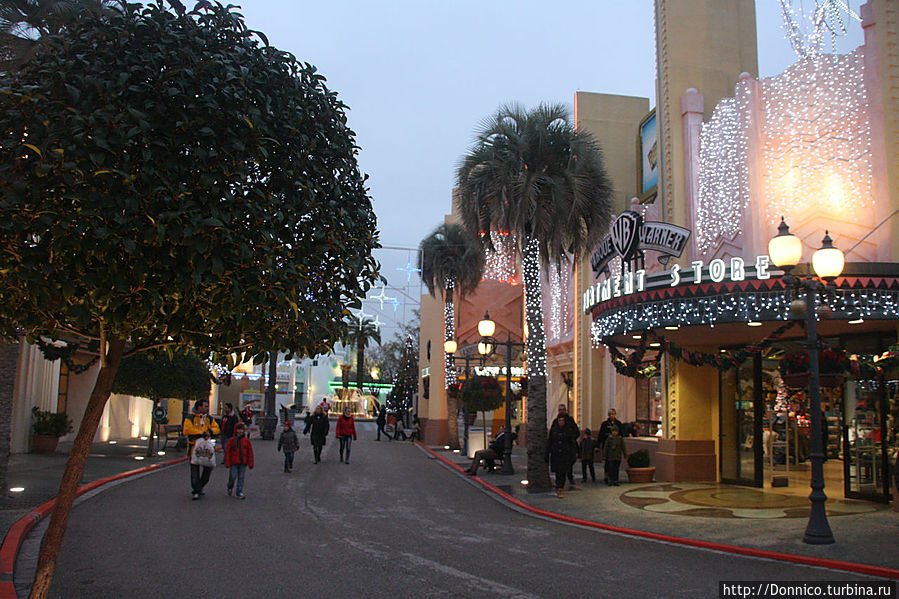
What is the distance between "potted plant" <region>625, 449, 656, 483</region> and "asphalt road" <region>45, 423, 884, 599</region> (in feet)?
16.5

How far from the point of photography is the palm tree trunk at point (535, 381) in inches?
684

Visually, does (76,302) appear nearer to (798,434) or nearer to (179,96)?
(179,96)

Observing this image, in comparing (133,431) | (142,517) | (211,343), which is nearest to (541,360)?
(142,517)

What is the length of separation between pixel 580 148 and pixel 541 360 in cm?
522

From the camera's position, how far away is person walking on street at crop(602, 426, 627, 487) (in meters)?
18.6

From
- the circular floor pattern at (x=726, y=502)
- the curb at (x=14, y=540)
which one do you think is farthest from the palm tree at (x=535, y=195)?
the curb at (x=14, y=540)

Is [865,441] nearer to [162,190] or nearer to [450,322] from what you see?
[162,190]

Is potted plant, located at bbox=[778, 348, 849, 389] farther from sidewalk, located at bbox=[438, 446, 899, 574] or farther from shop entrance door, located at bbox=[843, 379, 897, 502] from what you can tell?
sidewalk, located at bbox=[438, 446, 899, 574]

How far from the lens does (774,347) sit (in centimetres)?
1675

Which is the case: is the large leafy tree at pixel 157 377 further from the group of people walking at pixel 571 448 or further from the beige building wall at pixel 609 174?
the beige building wall at pixel 609 174

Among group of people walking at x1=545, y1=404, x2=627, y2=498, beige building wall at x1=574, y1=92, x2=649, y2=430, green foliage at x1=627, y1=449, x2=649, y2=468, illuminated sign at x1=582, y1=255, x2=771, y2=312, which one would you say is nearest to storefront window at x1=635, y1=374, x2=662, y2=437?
beige building wall at x1=574, y1=92, x2=649, y2=430

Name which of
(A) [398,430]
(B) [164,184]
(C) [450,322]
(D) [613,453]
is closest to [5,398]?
(B) [164,184]

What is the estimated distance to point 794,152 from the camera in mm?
17078

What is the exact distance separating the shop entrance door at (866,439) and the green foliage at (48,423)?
2259 cm
